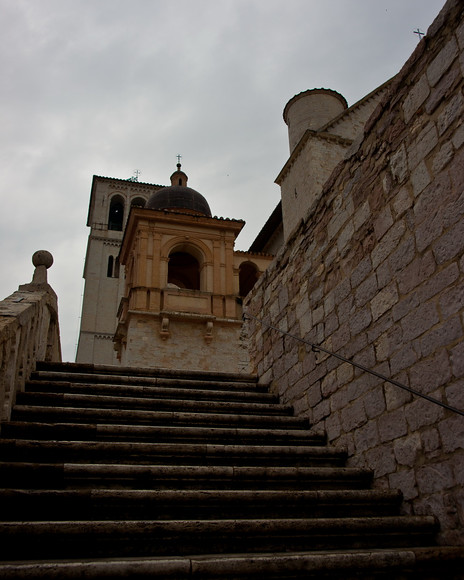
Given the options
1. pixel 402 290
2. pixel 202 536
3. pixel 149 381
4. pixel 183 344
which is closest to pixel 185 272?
pixel 183 344

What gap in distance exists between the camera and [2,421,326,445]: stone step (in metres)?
3.94

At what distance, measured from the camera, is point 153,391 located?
525 centimetres

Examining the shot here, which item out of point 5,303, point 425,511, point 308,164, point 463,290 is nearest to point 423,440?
point 425,511

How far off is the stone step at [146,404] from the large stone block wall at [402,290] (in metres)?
0.40

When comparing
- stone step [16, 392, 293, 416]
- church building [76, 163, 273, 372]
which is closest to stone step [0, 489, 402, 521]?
stone step [16, 392, 293, 416]

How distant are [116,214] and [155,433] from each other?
136ft

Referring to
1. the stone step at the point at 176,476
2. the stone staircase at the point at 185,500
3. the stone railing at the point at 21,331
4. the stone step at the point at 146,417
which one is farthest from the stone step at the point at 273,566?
the stone step at the point at 146,417

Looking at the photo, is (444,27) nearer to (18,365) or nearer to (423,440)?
(423,440)

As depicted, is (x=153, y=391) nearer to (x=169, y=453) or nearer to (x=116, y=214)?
(x=169, y=453)

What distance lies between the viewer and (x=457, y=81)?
3330 mm

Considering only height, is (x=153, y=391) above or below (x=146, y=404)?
above

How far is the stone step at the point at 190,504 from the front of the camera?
9.97ft

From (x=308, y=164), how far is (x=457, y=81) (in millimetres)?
13261

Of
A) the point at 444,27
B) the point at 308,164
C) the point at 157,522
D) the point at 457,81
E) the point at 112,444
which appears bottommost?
the point at 157,522
